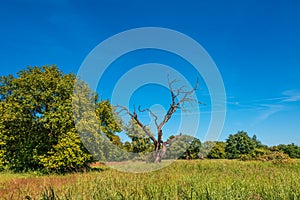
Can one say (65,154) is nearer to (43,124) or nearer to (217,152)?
(43,124)

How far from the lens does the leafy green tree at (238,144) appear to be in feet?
201

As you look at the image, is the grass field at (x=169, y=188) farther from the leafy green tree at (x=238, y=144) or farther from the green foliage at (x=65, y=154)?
the leafy green tree at (x=238, y=144)

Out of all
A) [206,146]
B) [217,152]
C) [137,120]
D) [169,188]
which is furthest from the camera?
[217,152]

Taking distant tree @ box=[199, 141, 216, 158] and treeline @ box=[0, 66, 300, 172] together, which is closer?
treeline @ box=[0, 66, 300, 172]

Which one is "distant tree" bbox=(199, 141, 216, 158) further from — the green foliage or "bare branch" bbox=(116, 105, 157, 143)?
the green foliage

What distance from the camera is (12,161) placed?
51.8 feet

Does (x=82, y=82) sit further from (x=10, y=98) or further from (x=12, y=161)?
(x=12, y=161)

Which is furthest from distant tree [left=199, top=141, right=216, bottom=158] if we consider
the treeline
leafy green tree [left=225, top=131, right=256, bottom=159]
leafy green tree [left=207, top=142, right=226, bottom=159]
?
the treeline

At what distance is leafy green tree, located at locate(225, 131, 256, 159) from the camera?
61219mm

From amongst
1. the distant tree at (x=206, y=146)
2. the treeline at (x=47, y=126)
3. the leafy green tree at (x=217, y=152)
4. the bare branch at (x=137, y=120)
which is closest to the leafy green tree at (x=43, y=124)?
the treeline at (x=47, y=126)

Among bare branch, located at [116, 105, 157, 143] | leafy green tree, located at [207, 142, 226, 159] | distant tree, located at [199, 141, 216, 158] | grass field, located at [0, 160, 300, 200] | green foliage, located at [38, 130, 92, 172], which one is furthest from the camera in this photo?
leafy green tree, located at [207, 142, 226, 159]

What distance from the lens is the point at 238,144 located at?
63.3m

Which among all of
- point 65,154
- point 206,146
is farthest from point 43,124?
point 206,146

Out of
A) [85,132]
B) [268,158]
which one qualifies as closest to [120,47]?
[85,132]
